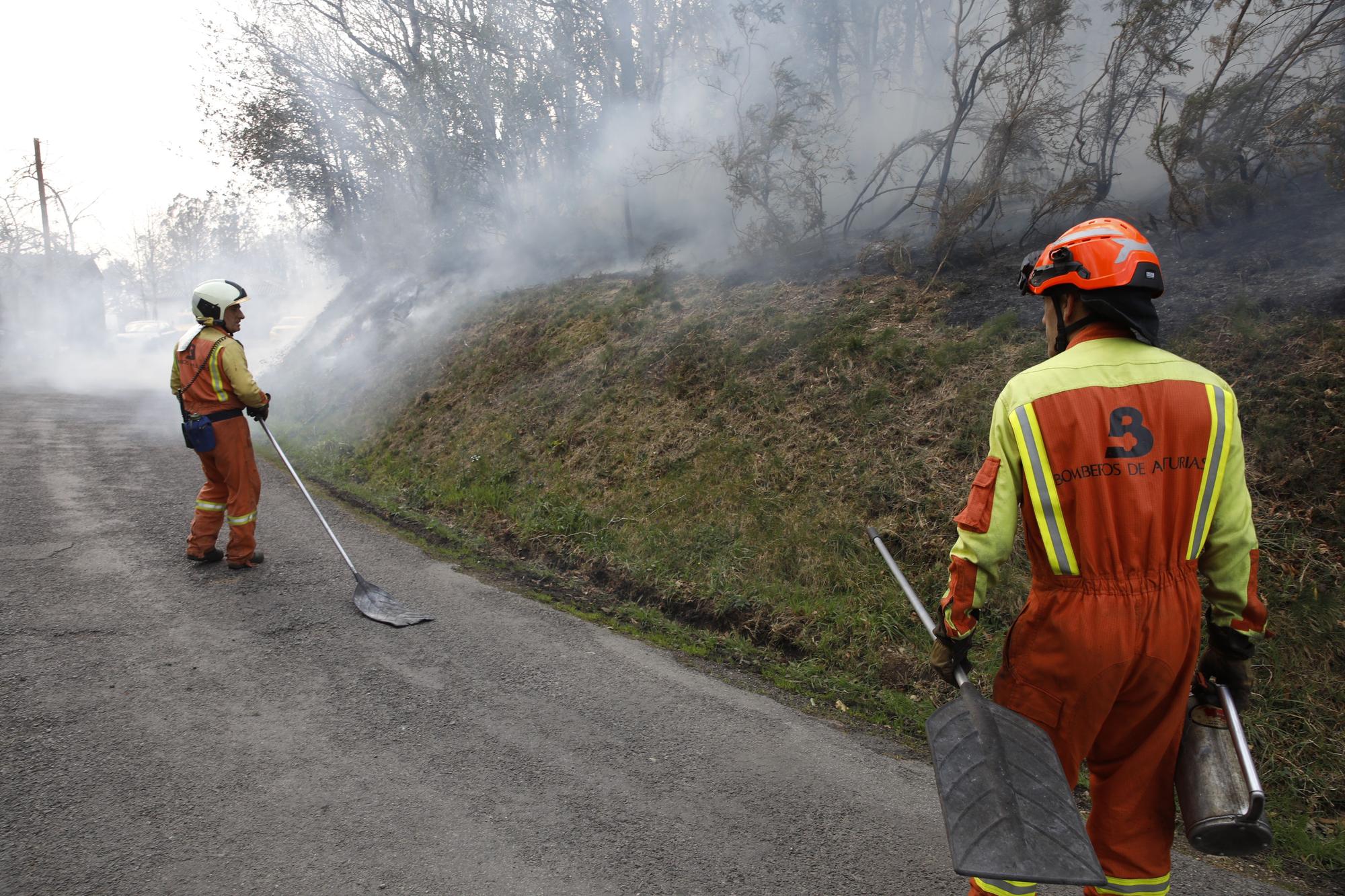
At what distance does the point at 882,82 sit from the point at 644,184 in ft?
14.0

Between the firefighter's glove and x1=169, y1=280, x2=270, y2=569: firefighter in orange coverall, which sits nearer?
the firefighter's glove

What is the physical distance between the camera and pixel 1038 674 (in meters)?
2.04

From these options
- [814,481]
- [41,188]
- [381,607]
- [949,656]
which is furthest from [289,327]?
[949,656]

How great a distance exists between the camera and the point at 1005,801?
180cm

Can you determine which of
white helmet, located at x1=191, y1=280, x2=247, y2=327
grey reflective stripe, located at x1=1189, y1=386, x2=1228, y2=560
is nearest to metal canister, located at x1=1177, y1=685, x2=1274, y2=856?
grey reflective stripe, located at x1=1189, y1=386, x2=1228, y2=560

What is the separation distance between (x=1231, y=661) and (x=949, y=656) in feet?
2.31

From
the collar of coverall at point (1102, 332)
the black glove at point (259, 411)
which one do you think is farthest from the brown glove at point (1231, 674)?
the black glove at point (259, 411)

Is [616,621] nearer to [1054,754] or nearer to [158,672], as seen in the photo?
[158,672]

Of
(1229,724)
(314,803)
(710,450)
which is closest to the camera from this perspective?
(1229,724)

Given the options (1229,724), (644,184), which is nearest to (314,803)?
(1229,724)

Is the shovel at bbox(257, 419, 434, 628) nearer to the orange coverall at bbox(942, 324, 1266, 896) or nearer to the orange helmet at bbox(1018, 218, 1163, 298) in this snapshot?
the orange coverall at bbox(942, 324, 1266, 896)

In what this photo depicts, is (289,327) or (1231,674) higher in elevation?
(1231,674)

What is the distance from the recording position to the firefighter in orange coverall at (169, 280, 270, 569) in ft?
18.9

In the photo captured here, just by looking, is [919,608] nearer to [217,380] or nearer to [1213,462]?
[1213,462]
